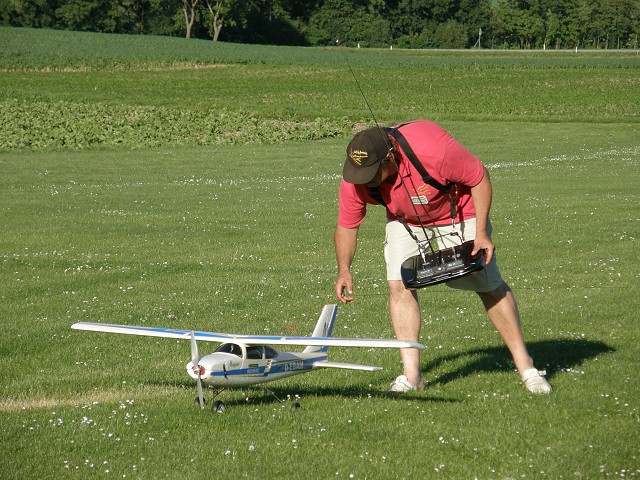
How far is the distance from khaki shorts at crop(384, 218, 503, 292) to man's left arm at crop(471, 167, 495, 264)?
0.75 ft

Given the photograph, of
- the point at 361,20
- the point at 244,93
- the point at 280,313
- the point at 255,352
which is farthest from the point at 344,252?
the point at 361,20

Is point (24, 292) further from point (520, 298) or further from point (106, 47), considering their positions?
point (106, 47)

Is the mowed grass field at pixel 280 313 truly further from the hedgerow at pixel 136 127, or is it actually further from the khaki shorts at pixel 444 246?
the khaki shorts at pixel 444 246

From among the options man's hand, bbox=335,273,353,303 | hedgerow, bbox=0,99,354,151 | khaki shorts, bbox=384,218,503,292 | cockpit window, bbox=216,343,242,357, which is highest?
khaki shorts, bbox=384,218,503,292

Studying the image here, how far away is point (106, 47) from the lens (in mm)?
86312

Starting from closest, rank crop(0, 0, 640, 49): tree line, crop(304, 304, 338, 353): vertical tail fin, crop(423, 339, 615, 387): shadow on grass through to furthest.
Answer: crop(423, 339, 615, 387): shadow on grass < crop(304, 304, 338, 353): vertical tail fin < crop(0, 0, 640, 49): tree line

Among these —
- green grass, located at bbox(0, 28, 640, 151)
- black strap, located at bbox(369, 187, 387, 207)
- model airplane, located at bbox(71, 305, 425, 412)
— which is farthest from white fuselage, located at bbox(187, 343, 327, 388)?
green grass, located at bbox(0, 28, 640, 151)

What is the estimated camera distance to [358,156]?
22.1 feet

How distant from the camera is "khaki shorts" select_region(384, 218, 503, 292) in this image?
7.36m

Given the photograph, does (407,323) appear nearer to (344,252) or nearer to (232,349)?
(344,252)

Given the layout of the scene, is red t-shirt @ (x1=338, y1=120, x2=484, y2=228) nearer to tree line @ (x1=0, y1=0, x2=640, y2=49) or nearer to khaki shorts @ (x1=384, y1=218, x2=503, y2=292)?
khaki shorts @ (x1=384, y1=218, x2=503, y2=292)

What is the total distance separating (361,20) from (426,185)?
336 ft

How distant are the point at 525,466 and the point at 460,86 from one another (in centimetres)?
5485

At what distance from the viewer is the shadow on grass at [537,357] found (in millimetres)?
8336
